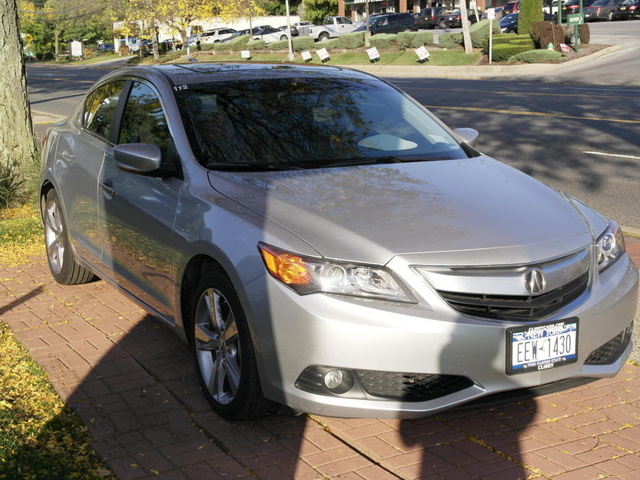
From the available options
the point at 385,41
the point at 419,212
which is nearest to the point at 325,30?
the point at 385,41

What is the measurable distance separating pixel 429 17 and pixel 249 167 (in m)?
56.9

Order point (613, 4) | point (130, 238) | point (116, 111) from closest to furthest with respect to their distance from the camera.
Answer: point (130, 238) < point (116, 111) < point (613, 4)

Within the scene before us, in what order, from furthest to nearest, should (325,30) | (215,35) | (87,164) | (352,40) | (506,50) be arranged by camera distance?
(215,35)
(325,30)
(352,40)
(506,50)
(87,164)

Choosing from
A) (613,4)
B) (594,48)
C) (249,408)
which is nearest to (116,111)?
(249,408)

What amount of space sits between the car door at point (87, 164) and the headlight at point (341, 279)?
7.71 feet

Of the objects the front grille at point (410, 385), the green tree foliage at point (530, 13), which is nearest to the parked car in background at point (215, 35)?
the green tree foliage at point (530, 13)

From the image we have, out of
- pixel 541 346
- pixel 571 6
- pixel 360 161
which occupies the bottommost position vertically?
pixel 571 6

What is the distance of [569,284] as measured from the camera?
4.07 meters

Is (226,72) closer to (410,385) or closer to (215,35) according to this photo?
(410,385)

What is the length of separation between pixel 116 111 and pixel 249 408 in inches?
103

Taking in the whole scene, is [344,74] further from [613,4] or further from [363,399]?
[613,4]

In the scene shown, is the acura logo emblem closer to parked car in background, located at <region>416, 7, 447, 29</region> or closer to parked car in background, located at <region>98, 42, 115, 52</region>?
parked car in background, located at <region>416, 7, 447, 29</region>

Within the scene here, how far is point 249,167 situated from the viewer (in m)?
4.79

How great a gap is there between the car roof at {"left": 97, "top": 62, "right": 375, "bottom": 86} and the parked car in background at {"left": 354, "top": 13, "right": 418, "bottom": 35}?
53347 mm
